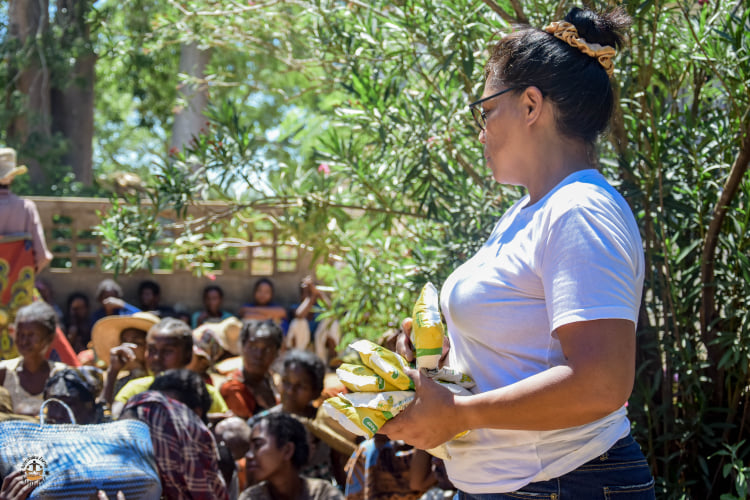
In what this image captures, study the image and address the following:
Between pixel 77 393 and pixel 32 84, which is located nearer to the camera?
pixel 77 393

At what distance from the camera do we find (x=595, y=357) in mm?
1398

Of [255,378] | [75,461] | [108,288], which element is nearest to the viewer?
[75,461]

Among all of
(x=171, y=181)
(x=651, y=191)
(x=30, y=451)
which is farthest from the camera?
(x=171, y=181)

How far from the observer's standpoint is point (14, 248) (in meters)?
5.56

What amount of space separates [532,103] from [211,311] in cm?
755

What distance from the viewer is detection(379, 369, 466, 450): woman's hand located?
150cm

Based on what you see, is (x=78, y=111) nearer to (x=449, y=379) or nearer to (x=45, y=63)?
(x=45, y=63)

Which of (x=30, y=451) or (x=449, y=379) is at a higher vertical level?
(x=449, y=379)

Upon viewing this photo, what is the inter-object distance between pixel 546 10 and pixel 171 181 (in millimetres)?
1963

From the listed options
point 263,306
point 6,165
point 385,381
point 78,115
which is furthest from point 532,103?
point 78,115

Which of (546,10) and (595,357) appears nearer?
(595,357)

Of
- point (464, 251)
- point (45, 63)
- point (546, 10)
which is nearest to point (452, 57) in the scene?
point (546, 10)

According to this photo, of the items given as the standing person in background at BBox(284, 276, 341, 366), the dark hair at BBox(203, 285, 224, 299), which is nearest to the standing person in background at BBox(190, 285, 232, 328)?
the dark hair at BBox(203, 285, 224, 299)

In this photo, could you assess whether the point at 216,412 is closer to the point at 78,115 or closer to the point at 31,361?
the point at 31,361
